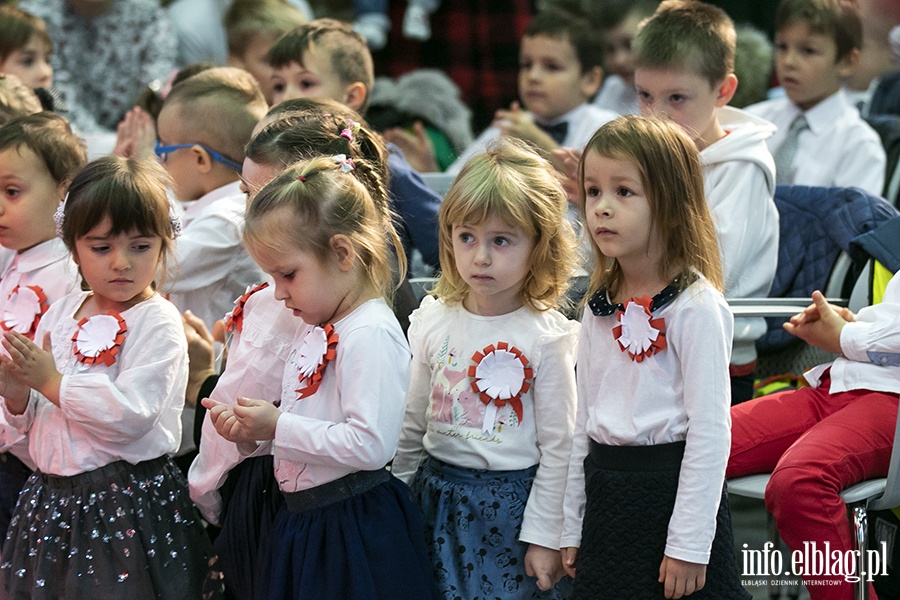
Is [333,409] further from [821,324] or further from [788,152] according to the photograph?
[788,152]

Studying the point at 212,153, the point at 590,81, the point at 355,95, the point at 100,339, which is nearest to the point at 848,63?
the point at 590,81

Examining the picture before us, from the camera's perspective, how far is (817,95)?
437 centimetres

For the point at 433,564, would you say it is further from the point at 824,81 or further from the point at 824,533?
the point at 824,81

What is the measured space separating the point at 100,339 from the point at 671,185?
134cm

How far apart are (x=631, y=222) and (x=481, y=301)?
16.4 inches

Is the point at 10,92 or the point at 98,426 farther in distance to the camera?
the point at 10,92

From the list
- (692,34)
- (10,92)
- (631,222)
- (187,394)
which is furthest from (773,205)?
(10,92)

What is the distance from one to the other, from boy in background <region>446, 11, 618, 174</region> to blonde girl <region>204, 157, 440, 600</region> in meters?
2.53

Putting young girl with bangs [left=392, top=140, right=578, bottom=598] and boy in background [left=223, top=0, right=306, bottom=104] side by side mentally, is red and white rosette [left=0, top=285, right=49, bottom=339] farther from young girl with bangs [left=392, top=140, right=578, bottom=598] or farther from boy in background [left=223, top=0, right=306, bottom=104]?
boy in background [left=223, top=0, right=306, bottom=104]

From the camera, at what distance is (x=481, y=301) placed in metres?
2.58

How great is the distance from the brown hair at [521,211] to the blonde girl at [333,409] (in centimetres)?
20

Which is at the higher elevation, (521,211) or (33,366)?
(521,211)

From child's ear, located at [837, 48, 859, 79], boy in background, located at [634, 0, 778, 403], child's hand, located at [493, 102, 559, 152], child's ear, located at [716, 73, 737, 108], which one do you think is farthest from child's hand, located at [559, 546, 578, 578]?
child's ear, located at [837, 48, 859, 79]

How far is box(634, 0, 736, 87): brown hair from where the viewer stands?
3.35 metres
